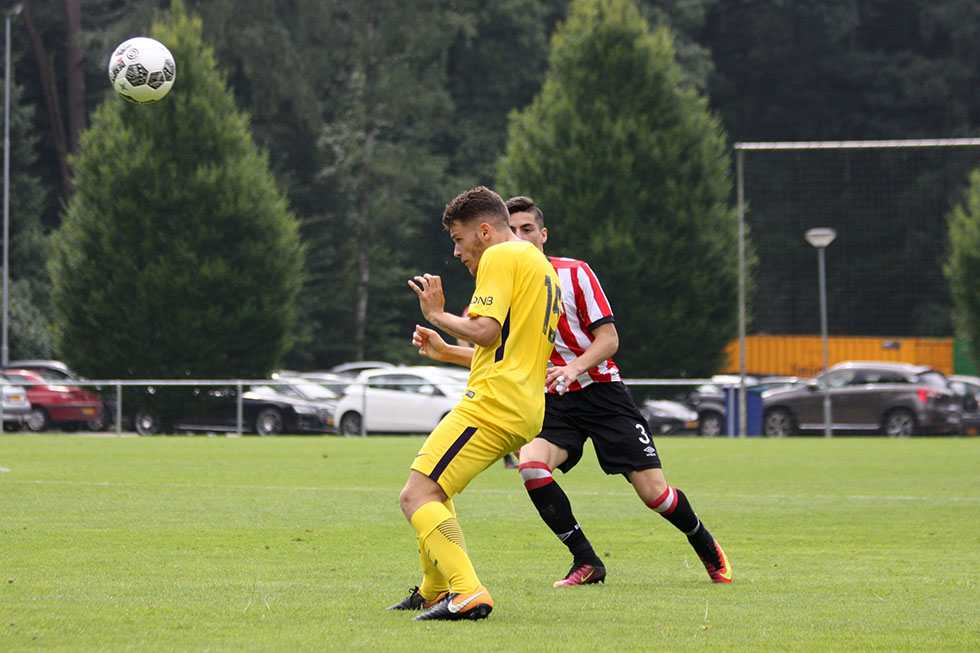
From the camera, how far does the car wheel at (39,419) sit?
99.9 feet

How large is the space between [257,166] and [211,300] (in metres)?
3.60

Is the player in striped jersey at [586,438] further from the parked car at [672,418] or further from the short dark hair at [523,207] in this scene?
the parked car at [672,418]

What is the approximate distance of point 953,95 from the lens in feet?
180

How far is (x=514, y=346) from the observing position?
6.09m

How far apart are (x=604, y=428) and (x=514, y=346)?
69.0 inches

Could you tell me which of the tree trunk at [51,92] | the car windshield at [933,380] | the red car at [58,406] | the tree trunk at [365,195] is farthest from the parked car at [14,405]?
the tree trunk at [51,92]

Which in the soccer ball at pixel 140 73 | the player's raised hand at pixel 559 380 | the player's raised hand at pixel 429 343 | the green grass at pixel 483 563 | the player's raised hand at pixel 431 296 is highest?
the soccer ball at pixel 140 73

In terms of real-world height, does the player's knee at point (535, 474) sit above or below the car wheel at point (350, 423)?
above

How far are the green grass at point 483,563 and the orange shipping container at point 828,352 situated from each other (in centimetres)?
2159

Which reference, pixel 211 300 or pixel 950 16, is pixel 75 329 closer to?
pixel 211 300

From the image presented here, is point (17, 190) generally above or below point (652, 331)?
above

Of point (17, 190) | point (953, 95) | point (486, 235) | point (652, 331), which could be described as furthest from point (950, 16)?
Result: point (486, 235)

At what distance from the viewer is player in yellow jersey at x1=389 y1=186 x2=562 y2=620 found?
5.98 m

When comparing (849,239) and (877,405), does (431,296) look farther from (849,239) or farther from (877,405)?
(849,239)
